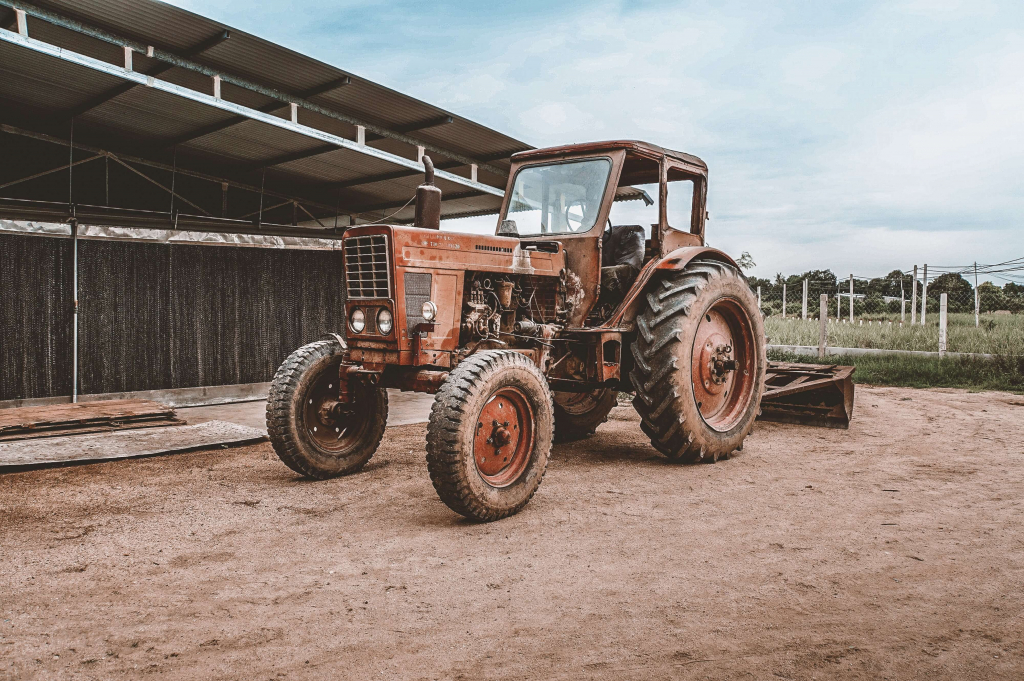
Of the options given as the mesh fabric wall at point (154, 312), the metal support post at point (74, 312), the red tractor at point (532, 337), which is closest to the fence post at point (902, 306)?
the red tractor at point (532, 337)

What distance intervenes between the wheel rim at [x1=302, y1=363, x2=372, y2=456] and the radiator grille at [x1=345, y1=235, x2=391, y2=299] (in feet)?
2.09

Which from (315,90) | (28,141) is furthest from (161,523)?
(28,141)

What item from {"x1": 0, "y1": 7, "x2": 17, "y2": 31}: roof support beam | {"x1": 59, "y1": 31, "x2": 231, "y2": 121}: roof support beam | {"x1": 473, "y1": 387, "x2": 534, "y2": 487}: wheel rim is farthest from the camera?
{"x1": 59, "y1": 31, "x2": 231, "y2": 121}: roof support beam

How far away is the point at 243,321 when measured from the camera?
9.48m

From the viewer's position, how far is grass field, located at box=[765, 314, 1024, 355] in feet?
40.3

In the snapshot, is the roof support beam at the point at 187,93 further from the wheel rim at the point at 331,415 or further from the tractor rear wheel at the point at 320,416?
the wheel rim at the point at 331,415

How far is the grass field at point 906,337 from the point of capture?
1230 centimetres

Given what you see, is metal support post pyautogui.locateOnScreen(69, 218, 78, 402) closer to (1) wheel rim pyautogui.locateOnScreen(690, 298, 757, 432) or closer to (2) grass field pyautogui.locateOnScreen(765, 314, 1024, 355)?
(1) wheel rim pyautogui.locateOnScreen(690, 298, 757, 432)

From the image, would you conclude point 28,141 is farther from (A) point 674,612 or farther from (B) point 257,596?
(A) point 674,612

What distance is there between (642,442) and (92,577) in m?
4.69

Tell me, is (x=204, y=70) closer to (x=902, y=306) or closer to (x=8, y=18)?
(x=8, y=18)

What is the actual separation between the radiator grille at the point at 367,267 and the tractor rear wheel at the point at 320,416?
0.54 meters

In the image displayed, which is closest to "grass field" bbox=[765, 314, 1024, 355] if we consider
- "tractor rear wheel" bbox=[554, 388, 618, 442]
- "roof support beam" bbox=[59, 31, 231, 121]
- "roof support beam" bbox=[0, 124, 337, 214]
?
"tractor rear wheel" bbox=[554, 388, 618, 442]

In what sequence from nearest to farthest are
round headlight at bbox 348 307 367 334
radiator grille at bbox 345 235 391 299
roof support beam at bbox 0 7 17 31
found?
radiator grille at bbox 345 235 391 299
round headlight at bbox 348 307 367 334
roof support beam at bbox 0 7 17 31
